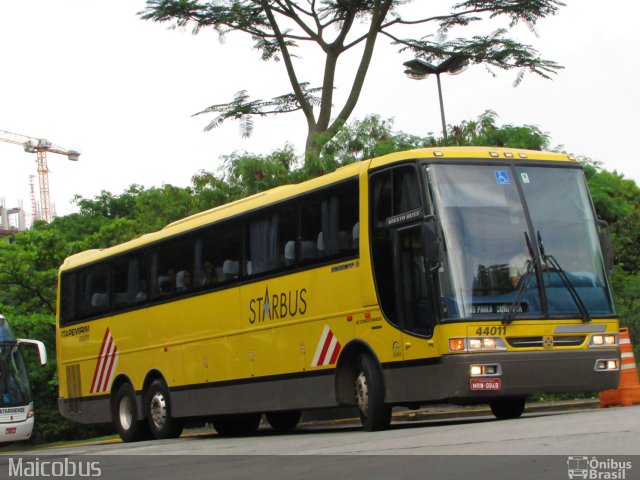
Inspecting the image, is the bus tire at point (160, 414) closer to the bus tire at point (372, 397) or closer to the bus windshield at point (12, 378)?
the bus tire at point (372, 397)

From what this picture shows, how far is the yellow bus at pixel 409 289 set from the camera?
14.3 m

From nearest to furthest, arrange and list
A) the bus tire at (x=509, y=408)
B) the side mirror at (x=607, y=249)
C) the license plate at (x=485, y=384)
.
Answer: the license plate at (x=485, y=384) → the side mirror at (x=607, y=249) → the bus tire at (x=509, y=408)

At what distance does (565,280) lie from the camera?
48.6 ft

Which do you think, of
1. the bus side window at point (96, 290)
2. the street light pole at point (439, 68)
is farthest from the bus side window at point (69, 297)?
the street light pole at point (439, 68)

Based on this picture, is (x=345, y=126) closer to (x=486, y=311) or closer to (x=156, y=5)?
(x=156, y=5)

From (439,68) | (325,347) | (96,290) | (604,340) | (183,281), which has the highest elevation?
(439,68)

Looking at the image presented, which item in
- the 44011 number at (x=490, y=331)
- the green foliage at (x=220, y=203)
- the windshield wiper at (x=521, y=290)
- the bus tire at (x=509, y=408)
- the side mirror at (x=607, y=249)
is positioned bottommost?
the bus tire at (x=509, y=408)

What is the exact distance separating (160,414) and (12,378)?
857 cm

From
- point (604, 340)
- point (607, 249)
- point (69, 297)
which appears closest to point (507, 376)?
point (604, 340)

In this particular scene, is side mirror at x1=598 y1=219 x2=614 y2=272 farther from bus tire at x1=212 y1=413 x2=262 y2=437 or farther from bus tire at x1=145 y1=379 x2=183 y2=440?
bus tire at x1=145 y1=379 x2=183 y2=440

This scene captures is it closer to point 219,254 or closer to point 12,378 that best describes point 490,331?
point 219,254

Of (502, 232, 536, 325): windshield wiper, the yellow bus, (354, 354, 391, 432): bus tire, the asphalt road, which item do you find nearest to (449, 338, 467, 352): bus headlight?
the yellow bus

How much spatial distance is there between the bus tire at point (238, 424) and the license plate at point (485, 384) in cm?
775
